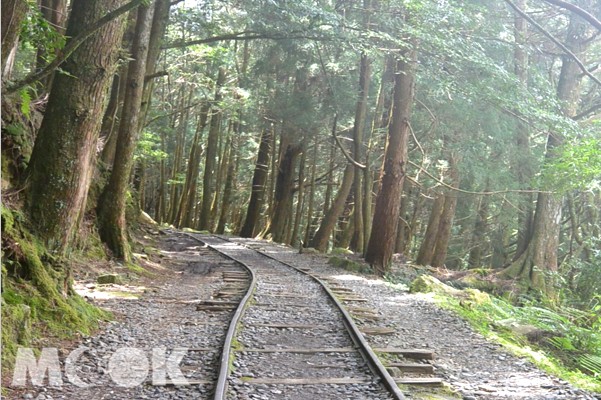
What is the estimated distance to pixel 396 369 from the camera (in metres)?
6.18

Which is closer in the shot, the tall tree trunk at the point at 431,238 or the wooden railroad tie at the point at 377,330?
the wooden railroad tie at the point at 377,330

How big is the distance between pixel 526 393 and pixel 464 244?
2682cm

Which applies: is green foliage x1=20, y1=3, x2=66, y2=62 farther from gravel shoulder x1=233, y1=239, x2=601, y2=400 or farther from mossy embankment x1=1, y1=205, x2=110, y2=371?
gravel shoulder x1=233, y1=239, x2=601, y2=400

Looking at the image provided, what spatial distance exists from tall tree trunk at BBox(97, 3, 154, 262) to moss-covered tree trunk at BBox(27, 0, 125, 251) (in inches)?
209

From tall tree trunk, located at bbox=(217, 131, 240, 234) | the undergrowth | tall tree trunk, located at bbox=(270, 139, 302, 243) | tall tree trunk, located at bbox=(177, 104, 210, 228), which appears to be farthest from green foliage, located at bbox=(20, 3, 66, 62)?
tall tree trunk, located at bbox=(177, 104, 210, 228)

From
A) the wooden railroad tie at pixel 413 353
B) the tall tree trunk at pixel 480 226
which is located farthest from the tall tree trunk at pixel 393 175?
the tall tree trunk at pixel 480 226

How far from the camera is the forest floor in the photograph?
5.54 m

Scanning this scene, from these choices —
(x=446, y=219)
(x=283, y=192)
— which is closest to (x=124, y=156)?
(x=446, y=219)

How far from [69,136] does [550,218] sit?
14.0m

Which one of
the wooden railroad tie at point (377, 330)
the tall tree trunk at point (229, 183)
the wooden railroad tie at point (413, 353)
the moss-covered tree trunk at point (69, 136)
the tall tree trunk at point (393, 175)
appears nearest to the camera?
the wooden railroad tie at point (413, 353)

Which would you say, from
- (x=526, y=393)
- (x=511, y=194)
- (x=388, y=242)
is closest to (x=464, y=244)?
(x=511, y=194)

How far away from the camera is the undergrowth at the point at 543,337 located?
7.82 metres

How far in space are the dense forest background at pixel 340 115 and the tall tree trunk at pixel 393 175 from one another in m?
0.04

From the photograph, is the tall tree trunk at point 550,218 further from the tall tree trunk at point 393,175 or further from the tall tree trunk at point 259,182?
the tall tree trunk at point 259,182
